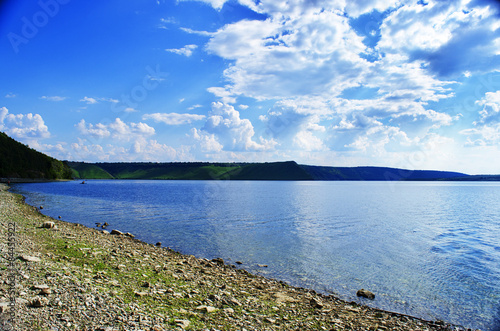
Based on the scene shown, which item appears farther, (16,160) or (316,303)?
(16,160)

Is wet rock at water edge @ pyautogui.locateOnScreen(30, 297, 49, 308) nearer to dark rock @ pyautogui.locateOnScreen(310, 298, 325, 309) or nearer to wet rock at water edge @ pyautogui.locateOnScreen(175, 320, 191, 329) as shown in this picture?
wet rock at water edge @ pyautogui.locateOnScreen(175, 320, 191, 329)

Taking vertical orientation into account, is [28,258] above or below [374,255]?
above

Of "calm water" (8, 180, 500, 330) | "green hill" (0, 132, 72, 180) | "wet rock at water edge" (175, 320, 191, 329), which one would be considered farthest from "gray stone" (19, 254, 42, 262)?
"green hill" (0, 132, 72, 180)

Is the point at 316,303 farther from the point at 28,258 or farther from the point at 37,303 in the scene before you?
the point at 28,258

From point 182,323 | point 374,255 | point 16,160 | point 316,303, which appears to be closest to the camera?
point 182,323

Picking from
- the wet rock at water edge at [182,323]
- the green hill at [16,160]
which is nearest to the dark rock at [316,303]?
the wet rock at water edge at [182,323]

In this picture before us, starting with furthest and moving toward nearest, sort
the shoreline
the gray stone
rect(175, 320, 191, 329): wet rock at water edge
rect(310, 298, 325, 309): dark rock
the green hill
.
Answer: the green hill
rect(310, 298, 325, 309): dark rock
the gray stone
rect(175, 320, 191, 329): wet rock at water edge
the shoreline

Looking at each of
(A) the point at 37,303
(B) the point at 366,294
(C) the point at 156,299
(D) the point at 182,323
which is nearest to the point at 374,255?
(B) the point at 366,294

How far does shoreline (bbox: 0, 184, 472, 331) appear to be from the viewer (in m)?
8.98

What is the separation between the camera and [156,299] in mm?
11398

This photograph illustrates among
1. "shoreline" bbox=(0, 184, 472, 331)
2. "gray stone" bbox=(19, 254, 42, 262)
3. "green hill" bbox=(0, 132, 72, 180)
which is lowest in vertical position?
"shoreline" bbox=(0, 184, 472, 331)

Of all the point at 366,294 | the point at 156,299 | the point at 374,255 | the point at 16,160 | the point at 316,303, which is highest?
the point at 16,160

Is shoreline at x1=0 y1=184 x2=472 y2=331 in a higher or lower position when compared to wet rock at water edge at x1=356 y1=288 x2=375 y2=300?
higher

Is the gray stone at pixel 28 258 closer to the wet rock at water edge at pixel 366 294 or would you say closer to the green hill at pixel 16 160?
the wet rock at water edge at pixel 366 294
